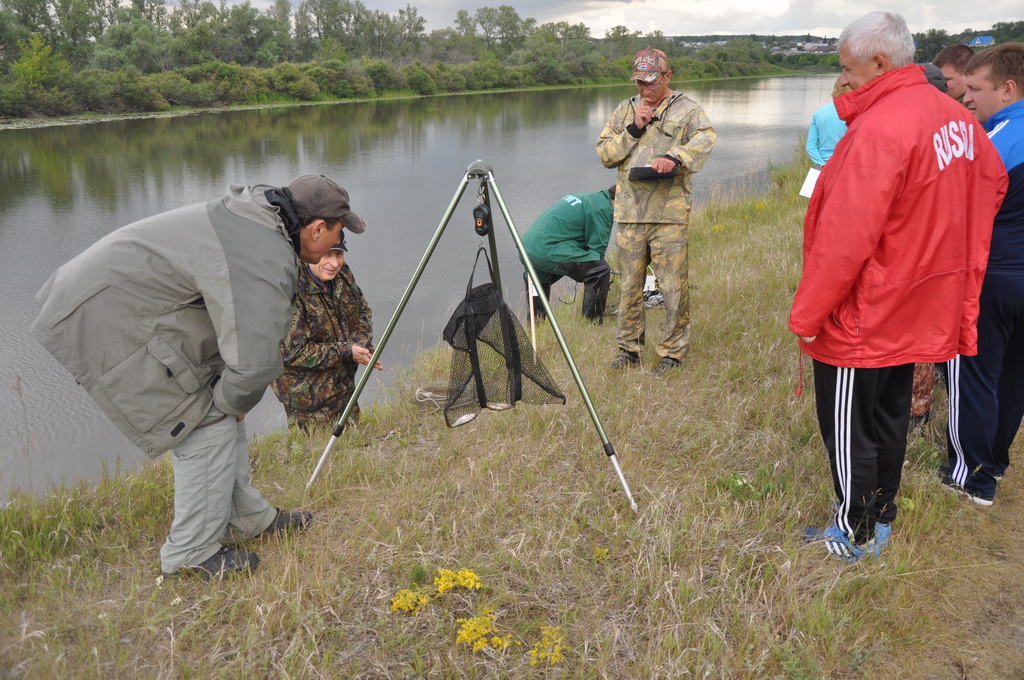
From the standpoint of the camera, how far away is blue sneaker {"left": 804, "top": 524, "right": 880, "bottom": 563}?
97.9 inches

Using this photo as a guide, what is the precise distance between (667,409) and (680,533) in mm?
1164

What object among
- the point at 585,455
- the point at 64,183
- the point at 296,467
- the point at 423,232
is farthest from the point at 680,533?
the point at 64,183

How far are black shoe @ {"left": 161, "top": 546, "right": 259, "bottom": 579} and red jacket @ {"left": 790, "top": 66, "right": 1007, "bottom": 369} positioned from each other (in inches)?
81.2

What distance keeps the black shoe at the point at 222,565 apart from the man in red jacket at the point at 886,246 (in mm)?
2067

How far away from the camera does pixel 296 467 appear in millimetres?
3412

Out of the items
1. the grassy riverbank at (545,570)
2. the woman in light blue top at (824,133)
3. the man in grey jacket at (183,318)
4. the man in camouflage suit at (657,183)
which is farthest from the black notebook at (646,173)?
the man in grey jacket at (183,318)

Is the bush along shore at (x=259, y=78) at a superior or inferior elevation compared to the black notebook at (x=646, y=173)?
superior

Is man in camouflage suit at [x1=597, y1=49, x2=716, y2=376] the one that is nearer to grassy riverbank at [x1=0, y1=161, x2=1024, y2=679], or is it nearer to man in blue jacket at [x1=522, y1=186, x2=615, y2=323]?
grassy riverbank at [x1=0, y1=161, x2=1024, y2=679]

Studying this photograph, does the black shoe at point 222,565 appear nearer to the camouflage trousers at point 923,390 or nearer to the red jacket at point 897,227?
the red jacket at point 897,227

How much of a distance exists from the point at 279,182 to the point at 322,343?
947 cm

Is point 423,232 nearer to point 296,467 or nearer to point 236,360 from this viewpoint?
point 296,467

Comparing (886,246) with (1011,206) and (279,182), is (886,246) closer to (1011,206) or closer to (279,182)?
(1011,206)

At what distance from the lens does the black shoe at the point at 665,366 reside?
4.18 meters

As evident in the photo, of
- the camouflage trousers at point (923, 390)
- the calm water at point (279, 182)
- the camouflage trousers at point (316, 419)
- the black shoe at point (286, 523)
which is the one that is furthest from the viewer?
the calm water at point (279, 182)
